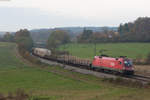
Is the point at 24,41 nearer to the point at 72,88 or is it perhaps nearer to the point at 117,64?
the point at 117,64

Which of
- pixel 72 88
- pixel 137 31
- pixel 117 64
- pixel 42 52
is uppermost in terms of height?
pixel 137 31

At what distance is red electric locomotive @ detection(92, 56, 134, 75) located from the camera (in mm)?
38281

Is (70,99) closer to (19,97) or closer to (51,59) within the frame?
(19,97)

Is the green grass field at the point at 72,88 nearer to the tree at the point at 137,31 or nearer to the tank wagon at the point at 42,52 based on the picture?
the tank wagon at the point at 42,52

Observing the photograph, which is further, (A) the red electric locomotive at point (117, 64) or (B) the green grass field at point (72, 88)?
(A) the red electric locomotive at point (117, 64)

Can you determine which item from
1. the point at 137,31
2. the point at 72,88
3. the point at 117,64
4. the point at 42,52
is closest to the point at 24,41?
the point at 42,52

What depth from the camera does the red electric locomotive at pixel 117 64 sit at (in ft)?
126

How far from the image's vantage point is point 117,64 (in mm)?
39344

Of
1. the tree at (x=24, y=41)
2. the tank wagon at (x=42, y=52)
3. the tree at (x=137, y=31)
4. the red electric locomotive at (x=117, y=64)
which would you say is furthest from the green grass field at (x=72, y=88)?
the tree at (x=137, y=31)

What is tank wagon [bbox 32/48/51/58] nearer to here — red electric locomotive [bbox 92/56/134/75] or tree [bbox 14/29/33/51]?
tree [bbox 14/29/33/51]

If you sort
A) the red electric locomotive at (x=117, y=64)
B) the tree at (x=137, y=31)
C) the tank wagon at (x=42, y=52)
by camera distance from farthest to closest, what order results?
the tree at (x=137, y=31) → the tank wagon at (x=42, y=52) → the red electric locomotive at (x=117, y=64)

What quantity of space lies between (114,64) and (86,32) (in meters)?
105

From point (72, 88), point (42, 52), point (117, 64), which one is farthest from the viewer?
point (42, 52)

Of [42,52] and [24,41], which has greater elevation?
[24,41]
